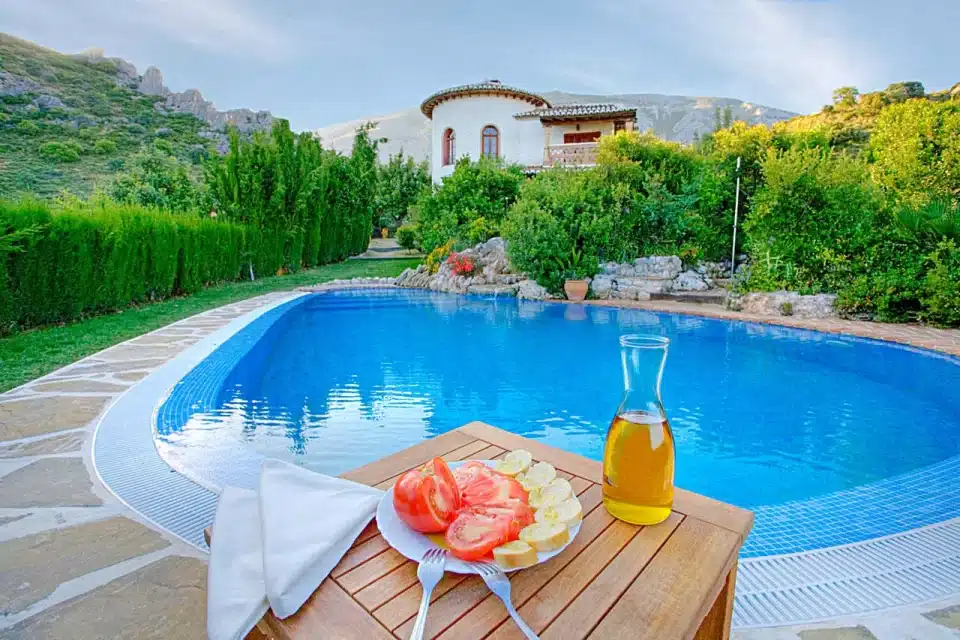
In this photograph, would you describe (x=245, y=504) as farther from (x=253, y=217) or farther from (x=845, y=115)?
(x=845, y=115)

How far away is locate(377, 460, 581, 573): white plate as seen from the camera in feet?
3.41

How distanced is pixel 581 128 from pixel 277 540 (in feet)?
71.6

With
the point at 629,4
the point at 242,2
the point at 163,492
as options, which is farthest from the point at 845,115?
the point at 163,492

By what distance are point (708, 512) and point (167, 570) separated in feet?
6.17

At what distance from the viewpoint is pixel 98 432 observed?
321 cm

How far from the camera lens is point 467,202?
14625 millimetres

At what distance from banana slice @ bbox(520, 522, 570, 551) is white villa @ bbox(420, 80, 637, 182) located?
20.3 m

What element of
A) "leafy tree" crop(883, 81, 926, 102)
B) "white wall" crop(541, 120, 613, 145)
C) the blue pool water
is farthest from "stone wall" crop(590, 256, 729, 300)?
"leafy tree" crop(883, 81, 926, 102)

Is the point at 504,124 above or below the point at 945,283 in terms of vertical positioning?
above

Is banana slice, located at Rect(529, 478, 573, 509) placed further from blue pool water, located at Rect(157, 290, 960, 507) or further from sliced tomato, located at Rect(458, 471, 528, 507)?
blue pool water, located at Rect(157, 290, 960, 507)

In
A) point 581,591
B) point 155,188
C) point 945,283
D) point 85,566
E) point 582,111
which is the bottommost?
point 85,566

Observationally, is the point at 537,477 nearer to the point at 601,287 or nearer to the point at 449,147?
the point at 601,287

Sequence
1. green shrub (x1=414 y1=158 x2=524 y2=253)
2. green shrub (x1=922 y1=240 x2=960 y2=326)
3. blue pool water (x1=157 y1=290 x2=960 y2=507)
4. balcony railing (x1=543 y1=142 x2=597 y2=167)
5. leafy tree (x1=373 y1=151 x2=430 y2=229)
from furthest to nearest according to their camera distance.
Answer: leafy tree (x1=373 y1=151 x2=430 y2=229), balcony railing (x1=543 y1=142 x2=597 y2=167), green shrub (x1=414 y1=158 x2=524 y2=253), green shrub (x1=922 y1=240 x2=960 y2=326), blue pool water (x1=157 y1=290 x2=960 y2=507)

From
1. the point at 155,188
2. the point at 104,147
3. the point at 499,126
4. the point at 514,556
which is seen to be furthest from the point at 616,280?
the point at 104,147
